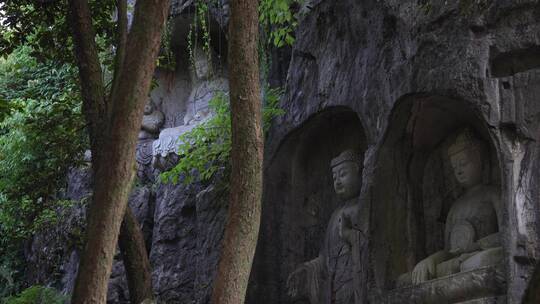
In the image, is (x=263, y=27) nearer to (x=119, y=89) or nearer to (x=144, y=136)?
(x=144, y=136)

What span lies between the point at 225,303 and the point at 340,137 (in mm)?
5667

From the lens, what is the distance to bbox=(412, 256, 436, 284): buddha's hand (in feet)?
30.3

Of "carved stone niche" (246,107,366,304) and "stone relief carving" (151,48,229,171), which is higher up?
"stone relief carving" (151,48,229,171)

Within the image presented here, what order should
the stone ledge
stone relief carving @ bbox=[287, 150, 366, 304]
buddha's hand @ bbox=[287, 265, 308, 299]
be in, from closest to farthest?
the stone ledge, stone relief carving @ bbox=[287, 150, 366, 304], buddha's hand @ bbox=[287, 265, 308, 299]

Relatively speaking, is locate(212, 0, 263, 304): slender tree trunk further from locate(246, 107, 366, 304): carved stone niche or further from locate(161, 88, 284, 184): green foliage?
locate(161, 88, 284, 184): green foliage

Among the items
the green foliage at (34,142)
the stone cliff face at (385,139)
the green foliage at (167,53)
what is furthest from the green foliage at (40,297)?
the green foliage at (167,53)

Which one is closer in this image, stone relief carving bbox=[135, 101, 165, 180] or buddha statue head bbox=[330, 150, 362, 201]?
buddha statue head bbox=[330, 150, 362, 201]

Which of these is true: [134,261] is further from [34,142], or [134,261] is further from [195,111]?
[195,111]

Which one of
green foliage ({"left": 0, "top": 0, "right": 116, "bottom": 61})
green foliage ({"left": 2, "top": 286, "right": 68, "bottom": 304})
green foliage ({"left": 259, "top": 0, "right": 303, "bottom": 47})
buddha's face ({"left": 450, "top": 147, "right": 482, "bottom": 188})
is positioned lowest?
green foliage ({"left": 2, "top": 286, "right": 68, "bottom": 304})

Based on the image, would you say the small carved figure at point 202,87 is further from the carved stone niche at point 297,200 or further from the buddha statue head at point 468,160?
the buddha statue head at point 468,160

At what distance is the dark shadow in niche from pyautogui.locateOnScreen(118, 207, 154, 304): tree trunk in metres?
3.81

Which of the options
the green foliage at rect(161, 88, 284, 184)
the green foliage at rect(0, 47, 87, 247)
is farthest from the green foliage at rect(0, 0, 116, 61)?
the green foliage at rect(161, 88, 284, 184)

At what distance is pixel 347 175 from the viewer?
10.9 meters

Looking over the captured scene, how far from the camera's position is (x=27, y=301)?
1295cm
